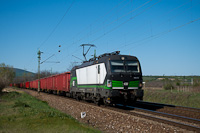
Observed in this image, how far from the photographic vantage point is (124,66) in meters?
14.8

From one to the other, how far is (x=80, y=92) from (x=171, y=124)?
12.0 m

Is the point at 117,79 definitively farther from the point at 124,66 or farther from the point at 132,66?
the point at 132,66

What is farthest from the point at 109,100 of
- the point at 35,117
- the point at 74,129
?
the point at 74,129

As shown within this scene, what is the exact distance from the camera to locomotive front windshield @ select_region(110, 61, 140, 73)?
47.6 feet

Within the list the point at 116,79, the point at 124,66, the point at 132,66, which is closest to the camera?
the point at 116,79

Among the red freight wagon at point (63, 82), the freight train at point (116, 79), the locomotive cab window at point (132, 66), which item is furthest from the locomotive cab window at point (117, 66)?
the red freight wagon at point (63, 82)

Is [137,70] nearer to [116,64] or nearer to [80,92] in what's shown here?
[116,64]

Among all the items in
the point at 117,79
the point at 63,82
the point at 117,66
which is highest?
the point at 117,66

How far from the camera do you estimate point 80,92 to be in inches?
811

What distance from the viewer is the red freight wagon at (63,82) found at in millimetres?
26625

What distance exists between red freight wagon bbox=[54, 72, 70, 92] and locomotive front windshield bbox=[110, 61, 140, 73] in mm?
12730

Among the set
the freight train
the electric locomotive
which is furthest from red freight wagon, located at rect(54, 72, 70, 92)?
the electric locomotive

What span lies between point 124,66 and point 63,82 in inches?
624

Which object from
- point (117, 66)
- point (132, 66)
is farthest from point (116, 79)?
point (132, 66)
